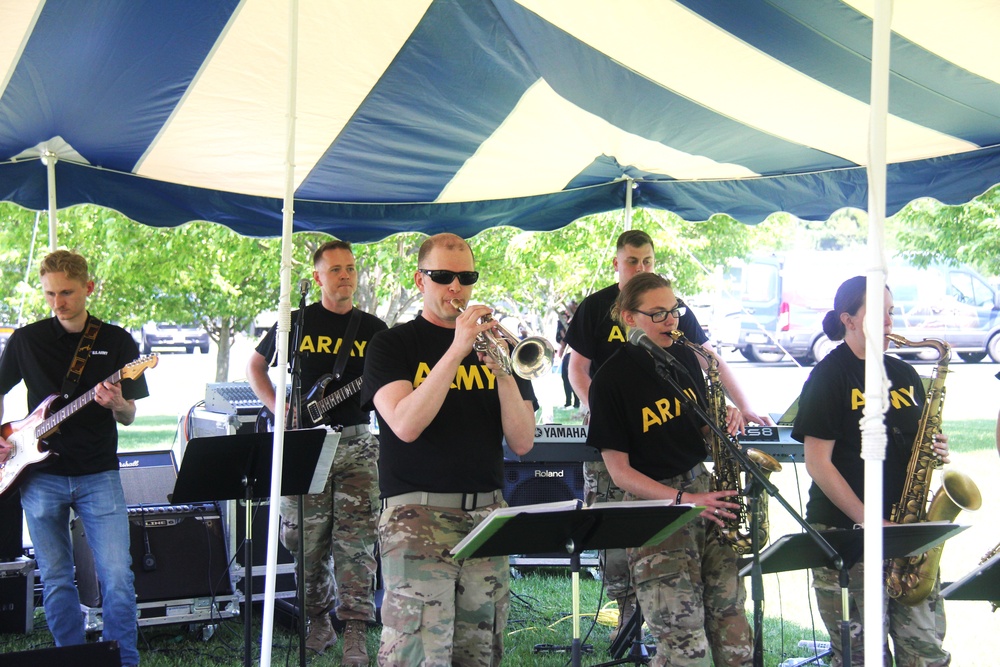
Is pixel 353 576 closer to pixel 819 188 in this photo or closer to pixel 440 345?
pixel 440 345

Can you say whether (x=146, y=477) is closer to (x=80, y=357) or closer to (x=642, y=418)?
(x=80, y=357)

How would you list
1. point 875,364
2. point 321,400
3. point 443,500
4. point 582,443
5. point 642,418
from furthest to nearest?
1. point 582,443
2. point 321,400
3. point 642,418
4. point 443,500
5. point 875,364

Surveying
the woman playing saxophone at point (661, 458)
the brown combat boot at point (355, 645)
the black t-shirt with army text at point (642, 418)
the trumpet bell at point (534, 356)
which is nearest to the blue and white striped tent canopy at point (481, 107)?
the woman playing saxophone at point (661, 458)

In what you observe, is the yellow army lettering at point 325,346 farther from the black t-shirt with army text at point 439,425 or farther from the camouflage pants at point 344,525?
the black t-shirt with army text at point 439,425

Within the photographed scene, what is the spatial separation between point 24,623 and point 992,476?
34.1 ft

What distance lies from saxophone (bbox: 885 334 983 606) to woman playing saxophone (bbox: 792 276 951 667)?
0.11 ft

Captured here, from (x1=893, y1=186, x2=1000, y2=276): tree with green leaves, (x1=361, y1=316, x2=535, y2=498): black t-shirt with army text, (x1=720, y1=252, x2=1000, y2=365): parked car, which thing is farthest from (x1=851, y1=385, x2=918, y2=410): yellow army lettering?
(x1=720, y1=252, x2=1000, y2=365): parked car

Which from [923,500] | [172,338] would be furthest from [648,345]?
[172,338]

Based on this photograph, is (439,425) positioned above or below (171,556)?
above

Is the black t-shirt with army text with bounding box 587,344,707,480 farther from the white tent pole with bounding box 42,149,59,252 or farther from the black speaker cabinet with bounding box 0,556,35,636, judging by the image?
the black speaker cabinet with bounding box 0,556,35,636

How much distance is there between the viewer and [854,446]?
4227 millimetres

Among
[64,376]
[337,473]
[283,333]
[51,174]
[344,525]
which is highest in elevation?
[51,174]

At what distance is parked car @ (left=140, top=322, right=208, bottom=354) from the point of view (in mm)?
31141

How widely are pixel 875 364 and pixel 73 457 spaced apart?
418 centimetres
